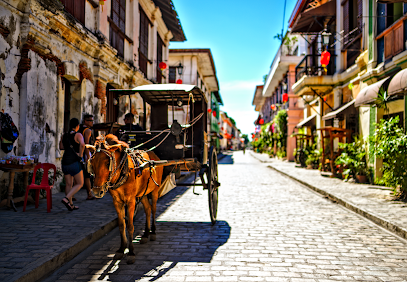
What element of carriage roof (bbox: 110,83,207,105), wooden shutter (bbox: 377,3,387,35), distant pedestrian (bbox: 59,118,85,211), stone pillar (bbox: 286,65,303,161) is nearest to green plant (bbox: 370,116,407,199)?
wooden shutter (bbox: 377,3,387,35)

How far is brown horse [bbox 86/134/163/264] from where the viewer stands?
3.39 metres

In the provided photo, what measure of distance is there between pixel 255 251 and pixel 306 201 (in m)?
4.58

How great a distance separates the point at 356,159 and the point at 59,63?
9.86 m

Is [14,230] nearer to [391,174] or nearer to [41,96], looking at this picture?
[41,96]

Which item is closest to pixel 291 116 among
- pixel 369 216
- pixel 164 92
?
pixel 369 216

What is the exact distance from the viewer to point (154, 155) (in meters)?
5.04

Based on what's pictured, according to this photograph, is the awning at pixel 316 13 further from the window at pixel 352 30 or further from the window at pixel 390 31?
the window at pixel 390 31

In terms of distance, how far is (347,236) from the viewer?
5.23 meters

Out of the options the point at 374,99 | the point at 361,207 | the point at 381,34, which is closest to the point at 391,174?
the point at 361,207

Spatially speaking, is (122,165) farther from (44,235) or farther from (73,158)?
(73,158)

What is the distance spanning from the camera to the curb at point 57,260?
10.7 feet

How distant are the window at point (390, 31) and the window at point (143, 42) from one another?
9.50 metres

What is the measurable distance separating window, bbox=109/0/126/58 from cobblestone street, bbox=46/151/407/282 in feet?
24.5

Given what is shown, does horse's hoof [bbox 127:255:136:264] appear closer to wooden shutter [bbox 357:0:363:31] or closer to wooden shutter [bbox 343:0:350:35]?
wooden shutter [bbox 357:0:363:31]
